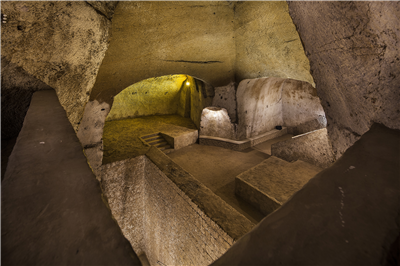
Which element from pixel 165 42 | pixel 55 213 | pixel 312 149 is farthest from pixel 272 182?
pixel 165 42

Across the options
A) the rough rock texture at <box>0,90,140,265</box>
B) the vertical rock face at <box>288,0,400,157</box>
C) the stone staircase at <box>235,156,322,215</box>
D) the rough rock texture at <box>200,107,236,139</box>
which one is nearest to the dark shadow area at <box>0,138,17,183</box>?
the rough rock texture at <box>0,90,140,265</box>

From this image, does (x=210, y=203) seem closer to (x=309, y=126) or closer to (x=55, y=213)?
(x=55, y=213)

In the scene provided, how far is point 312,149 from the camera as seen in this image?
5.19 metres

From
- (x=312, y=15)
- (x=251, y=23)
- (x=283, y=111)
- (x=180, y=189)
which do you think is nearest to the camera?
(x=312, y=15)

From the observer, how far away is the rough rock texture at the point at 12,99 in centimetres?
218

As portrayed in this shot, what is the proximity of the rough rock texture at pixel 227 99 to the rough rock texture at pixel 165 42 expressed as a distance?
0.76 m

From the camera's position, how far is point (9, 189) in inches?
43.7

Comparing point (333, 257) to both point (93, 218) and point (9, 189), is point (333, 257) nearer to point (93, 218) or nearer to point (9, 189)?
point (93, 218)

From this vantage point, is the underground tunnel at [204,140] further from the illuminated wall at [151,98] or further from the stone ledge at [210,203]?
the illuminated wall at [151,98]

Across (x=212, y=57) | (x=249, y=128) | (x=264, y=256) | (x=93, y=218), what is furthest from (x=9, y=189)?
(x=249, y=128)

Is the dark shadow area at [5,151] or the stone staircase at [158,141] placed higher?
the dark shadow area at [5,151]

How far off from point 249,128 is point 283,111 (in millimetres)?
3016

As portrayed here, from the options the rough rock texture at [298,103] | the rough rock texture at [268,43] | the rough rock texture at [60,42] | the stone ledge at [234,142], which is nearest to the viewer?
the rough rock texture at [60,42]

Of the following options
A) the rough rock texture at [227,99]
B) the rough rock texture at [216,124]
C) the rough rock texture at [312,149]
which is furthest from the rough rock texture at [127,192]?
the rough rock texture at [312,149]
